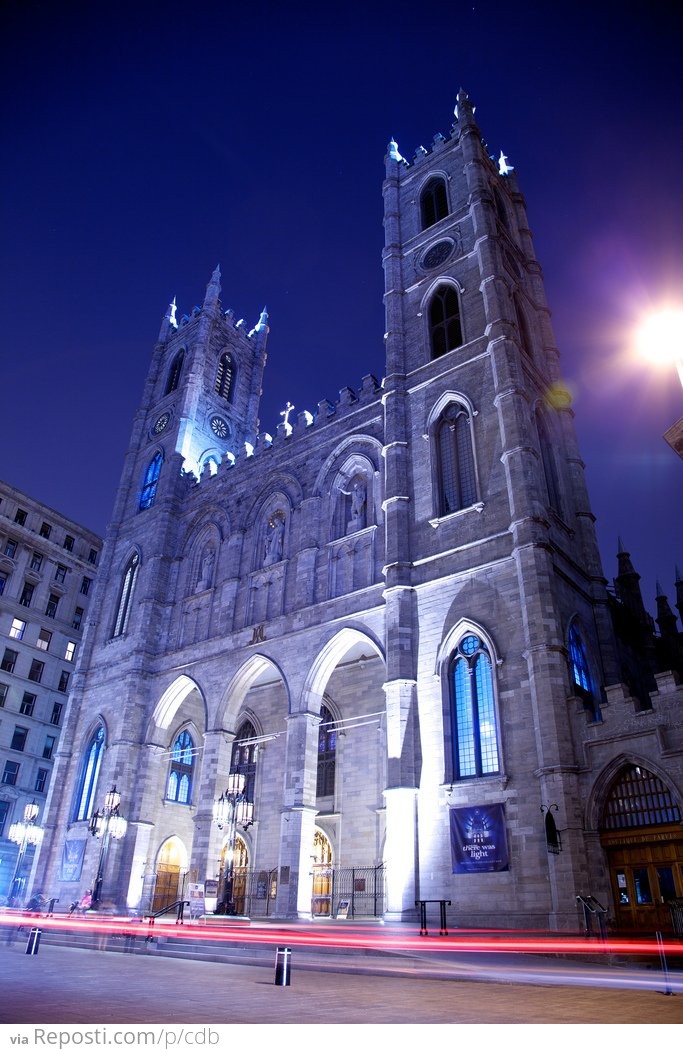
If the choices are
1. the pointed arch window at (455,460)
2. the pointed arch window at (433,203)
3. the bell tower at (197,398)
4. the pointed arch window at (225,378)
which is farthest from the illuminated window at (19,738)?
the pointed arch window at (433,203)

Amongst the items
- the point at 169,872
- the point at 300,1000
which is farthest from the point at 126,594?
the point at 300,1000

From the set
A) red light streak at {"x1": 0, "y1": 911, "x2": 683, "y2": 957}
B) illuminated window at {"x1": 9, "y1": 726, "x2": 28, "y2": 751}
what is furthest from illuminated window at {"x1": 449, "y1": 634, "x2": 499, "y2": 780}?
illuminated window at {"x1": 9, "y1": 726, "x2": 28, "y2": 751}

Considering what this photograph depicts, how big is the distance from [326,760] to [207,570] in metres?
10.2

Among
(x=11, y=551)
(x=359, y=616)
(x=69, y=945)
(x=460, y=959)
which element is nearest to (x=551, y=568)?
(x=359, y=616)

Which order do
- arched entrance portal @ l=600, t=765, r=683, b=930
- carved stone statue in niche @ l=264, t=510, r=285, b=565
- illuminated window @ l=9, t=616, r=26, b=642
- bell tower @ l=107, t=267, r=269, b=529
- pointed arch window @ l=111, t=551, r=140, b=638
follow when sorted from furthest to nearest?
1. illuminated window @ l=9, t=616, r=26, b=642
2. bell tower @ l=107, t=267, r=269, b=529
3. pointed arch window @ l=111, t=551, r=140, b=638
4. carved stone statue in niche @ l=264, t=510, r=285, b=565
5. arched entrance portal @ l=600, t=765, r=683, b=930

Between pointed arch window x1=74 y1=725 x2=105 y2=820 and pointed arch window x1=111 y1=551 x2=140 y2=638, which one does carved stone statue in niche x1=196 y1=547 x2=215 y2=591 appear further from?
pointed arch window x1=74 y1=725 x2=105 y2=820

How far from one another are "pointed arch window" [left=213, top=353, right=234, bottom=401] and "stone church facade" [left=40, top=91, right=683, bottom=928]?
2.46 metres

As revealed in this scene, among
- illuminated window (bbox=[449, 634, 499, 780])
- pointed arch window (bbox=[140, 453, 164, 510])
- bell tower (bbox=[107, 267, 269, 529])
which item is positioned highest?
bell tower (bbox=[107, 267, 269, 529])

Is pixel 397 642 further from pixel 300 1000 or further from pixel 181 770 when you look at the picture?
pixel 181 770

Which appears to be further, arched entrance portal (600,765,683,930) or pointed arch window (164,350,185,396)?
pointed arch window (164,350,185,396)

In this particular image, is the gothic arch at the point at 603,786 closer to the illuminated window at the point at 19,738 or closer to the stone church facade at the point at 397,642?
the stone church facade at the point at 397,642

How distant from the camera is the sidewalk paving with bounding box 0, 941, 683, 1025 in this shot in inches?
253

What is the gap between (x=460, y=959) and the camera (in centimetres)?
1297

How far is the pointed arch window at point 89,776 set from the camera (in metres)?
30.6
